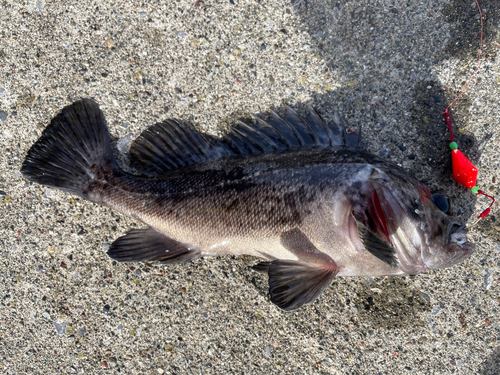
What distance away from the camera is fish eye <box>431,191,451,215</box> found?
2541mm

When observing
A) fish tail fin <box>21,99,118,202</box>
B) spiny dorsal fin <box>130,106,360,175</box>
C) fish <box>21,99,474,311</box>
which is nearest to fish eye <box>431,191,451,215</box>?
fish <box>21,99,474,311</box>

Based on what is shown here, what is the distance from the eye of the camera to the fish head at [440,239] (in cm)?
238

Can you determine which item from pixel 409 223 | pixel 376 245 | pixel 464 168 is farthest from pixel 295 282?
pixel 464 168

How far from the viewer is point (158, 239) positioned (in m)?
2.71

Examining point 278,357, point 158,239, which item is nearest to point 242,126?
point 158,239

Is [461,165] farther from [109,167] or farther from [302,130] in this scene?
[109,167]

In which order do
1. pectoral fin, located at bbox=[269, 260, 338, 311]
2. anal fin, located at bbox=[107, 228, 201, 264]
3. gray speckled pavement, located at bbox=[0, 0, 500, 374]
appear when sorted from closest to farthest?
pectoral fin, located at bbox=[269, 260, 338, 311] → anal fin, located at bbox=[107, 228, 201, 264] → gray speckled pavement, located at bbox=[0, 0, 500, 374]

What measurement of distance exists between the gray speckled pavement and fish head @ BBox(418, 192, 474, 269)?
552 mm

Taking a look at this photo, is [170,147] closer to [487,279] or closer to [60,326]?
[60,326]

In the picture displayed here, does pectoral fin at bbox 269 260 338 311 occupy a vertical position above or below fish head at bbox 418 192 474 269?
below

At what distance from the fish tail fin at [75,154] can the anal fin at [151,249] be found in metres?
0.43

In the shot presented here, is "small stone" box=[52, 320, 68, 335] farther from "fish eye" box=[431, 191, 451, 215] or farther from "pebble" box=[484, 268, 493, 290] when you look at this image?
"pebble" box=[484, 268, 493, 290]

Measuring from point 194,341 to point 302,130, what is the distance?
2013 mm

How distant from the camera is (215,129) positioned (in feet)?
9.95
